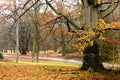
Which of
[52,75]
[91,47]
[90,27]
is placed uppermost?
[90,27]

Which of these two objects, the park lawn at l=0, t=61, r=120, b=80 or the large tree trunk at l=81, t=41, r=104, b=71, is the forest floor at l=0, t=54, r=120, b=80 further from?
the large tree trunk at l=81, t=41, r=104, b=71

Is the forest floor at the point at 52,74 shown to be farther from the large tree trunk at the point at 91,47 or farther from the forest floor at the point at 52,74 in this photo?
the large tree trunk at the point at 91,47

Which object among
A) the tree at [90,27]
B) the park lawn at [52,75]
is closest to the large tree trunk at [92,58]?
the tree at [90,27]

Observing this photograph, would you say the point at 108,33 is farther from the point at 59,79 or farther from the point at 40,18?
the point at 59,79

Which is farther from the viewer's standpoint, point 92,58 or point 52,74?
point 92,58

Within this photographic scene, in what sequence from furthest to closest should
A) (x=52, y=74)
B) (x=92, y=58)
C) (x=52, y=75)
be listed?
(x=92, y=58)
(x=52, y=74)
(x=52, y=75)

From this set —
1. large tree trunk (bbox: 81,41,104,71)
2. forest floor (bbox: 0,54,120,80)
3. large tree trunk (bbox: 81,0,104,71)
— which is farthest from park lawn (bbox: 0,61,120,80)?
large tree trunk (bbox: 81,0,104,71)

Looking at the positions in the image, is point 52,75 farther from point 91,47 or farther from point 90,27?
point 90,27

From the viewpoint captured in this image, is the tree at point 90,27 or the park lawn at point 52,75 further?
the tree at point 90,27

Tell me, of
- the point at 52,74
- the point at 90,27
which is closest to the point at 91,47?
the point at 90,27

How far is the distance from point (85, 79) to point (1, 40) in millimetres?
60977

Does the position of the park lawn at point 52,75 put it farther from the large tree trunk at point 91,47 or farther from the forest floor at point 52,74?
the large tree trunk at point 91,47

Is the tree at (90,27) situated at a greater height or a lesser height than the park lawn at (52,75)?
greater

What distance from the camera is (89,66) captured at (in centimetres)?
1461
